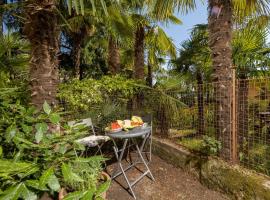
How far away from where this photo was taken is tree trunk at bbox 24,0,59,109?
3.15 m

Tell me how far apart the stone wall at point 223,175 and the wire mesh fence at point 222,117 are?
0.53 feet

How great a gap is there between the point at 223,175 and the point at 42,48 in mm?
2952

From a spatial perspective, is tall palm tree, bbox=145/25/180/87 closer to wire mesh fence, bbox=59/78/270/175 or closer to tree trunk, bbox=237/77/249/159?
wire mesh fence, bbox=59/78/270/175

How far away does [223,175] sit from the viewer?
3.42m

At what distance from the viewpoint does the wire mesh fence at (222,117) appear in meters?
3.27

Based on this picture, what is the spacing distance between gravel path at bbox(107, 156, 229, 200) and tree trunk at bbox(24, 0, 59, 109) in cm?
164

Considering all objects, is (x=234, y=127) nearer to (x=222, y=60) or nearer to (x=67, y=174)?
(x=222, y=60)

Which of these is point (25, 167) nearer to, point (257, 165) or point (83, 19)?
point (257, 165)

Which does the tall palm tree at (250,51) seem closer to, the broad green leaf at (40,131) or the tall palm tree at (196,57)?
the tall palm tree at (196,57)

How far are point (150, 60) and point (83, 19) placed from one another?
3248 millimetres

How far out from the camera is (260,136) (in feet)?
10.9

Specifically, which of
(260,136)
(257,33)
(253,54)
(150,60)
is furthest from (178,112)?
(150,60)

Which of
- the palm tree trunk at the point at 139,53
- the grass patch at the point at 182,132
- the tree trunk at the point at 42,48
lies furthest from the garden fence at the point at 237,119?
the palm tree trunk at the point at 139,53

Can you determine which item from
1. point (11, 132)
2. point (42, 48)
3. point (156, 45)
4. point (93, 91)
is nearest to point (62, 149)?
point (11, 132)
